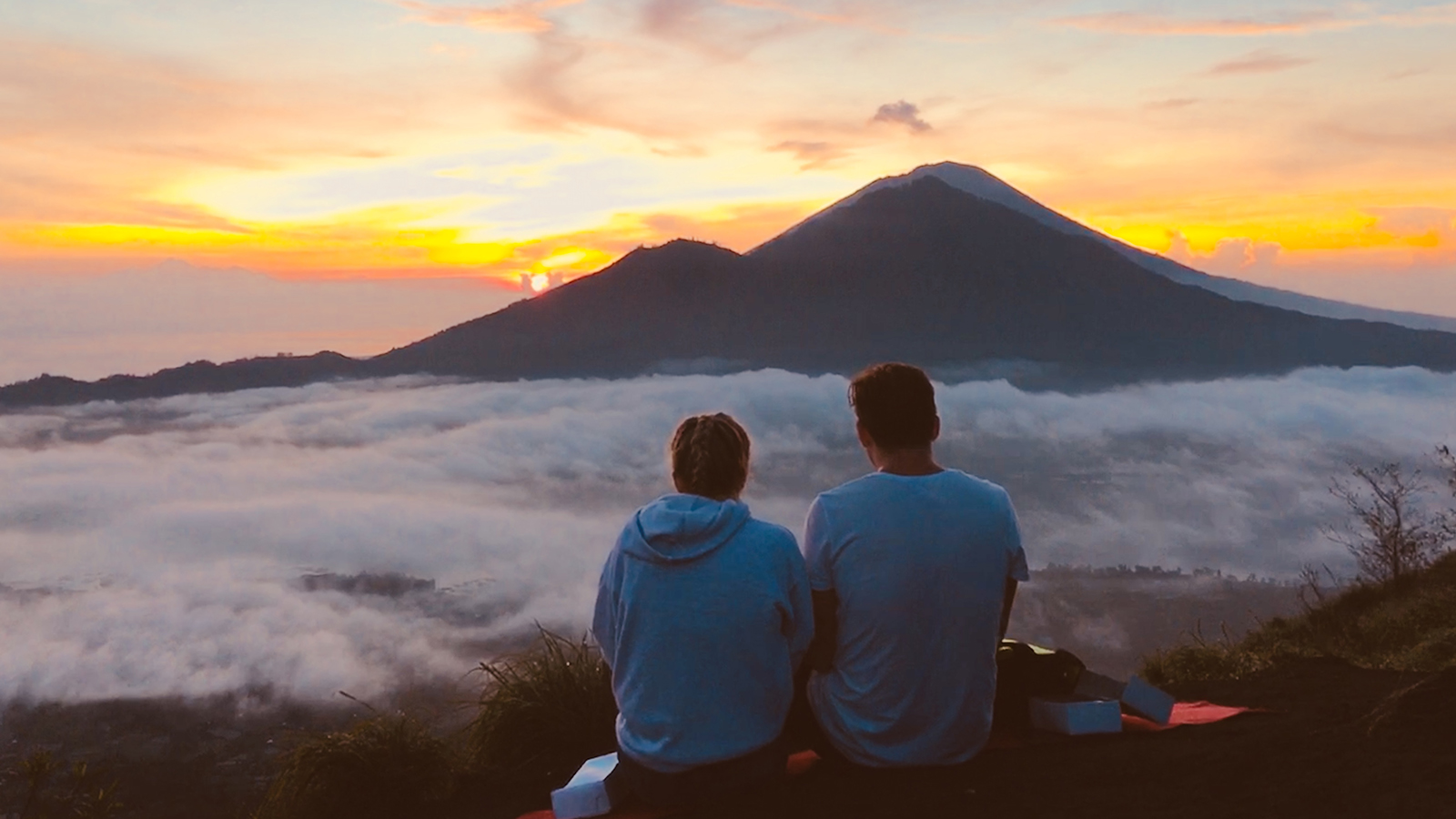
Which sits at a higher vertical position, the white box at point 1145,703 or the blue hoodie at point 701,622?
the blue hoodie at point 701,622

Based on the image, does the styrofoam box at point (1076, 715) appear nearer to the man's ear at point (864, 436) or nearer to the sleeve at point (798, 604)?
the sleeve at point (798, 604)

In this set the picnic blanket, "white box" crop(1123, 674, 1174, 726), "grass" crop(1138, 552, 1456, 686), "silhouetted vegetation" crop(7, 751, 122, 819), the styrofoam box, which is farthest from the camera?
"grass" crop(1138, 552, 1456, 686)

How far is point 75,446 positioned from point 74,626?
42.0m

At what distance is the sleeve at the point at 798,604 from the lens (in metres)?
3.98

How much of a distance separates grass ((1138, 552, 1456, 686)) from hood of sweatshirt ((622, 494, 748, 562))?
3.17 m

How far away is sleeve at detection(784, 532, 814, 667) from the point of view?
3980mm

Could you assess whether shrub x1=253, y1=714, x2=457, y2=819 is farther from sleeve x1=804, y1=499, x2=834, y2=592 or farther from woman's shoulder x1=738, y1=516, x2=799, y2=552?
woman's shoulder x1=738, y1=516, x2=799, y2=552

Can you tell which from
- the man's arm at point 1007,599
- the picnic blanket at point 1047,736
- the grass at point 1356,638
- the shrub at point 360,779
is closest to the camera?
the man's arm at point 1007,599

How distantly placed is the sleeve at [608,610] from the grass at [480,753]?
1.98m

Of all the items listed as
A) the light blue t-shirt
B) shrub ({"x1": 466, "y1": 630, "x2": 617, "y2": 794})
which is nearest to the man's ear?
the light blue t-shirt

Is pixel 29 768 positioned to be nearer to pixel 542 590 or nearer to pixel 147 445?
pixel 542 590

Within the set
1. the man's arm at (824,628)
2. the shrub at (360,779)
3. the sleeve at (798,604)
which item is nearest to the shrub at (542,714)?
the shrub at (360,779)

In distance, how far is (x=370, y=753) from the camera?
6.30 m

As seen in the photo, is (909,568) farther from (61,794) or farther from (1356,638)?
(1356,638)
